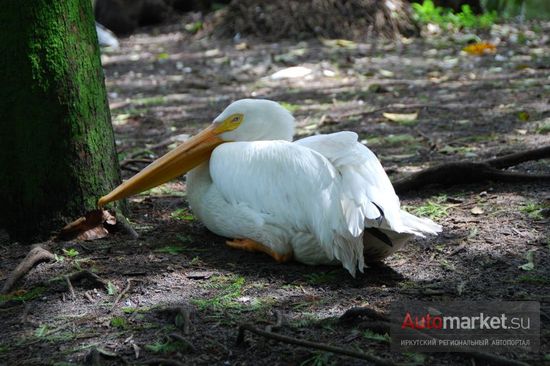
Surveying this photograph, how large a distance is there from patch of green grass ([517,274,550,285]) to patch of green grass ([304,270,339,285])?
2.49 ft

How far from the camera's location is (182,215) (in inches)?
168

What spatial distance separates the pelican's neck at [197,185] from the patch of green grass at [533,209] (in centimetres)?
160

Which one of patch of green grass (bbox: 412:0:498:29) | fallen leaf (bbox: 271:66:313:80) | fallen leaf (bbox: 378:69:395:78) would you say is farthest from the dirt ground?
patch of green grass (bbox: 412:0:498:29)

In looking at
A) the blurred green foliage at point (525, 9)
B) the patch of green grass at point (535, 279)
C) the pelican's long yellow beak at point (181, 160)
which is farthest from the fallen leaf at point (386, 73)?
the patch of green grass at point (535, 279)

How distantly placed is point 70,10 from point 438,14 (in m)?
8.56

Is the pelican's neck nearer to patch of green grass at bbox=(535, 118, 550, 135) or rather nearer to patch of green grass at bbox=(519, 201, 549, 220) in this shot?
patch of green grass at bbox=(519, 201, 549, 220)

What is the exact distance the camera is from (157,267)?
346cm

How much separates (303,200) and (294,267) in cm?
32

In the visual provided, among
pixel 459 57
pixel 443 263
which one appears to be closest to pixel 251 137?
pixel 443 263

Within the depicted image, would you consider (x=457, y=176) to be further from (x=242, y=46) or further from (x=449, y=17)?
(x=449, y=17)

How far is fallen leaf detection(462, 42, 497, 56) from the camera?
9.19 metres

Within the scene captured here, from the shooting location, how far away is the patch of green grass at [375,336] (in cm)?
266

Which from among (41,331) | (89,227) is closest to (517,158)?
(89,227)

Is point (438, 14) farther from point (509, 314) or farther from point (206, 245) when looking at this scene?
point (509, 314)
